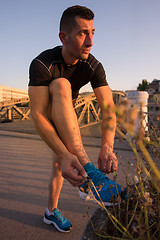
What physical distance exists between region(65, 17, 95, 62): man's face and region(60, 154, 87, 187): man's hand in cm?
77

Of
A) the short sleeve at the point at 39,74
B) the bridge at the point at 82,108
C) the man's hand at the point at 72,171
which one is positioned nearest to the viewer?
the man's hand at the point at 72,171

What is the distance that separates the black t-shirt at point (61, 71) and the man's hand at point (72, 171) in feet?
1.89

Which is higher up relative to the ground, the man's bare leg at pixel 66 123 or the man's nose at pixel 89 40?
the man's nose at pixel 89 40

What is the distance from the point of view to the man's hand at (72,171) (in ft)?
3.17

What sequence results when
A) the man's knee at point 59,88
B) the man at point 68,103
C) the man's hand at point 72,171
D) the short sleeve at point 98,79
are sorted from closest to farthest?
the man's hand at point 72,171 < the man at point 68,103 < the man's knee at point 59,88 < the short sleeve at point 98,79

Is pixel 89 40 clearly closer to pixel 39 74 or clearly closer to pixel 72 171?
pixel 39 74

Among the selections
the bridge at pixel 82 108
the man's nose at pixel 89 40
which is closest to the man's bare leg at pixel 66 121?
the man's nose at pixel 89 40

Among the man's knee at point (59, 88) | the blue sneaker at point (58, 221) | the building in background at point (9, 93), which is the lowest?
the blue sneaker at point (58, 221)

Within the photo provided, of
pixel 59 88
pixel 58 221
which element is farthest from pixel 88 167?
pixel 58 221

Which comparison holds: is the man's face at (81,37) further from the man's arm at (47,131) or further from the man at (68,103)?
the man's arm at (47,131)

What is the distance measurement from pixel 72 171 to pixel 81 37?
35.4 inches

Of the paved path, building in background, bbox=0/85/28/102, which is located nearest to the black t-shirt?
the paved path

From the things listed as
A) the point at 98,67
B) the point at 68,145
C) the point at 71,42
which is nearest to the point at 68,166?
the point at 68,145

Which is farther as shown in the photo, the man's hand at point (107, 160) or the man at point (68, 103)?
the man's hand at point (107, 160)
